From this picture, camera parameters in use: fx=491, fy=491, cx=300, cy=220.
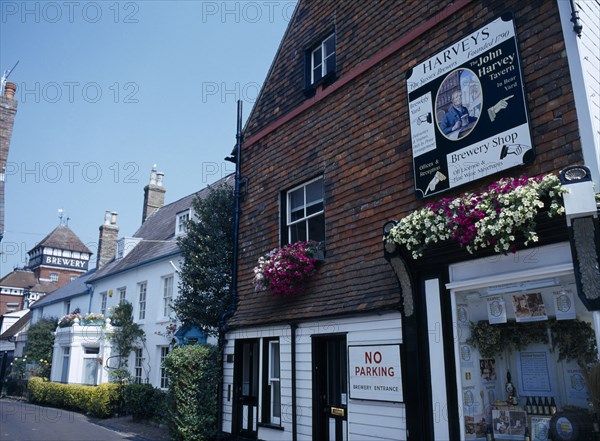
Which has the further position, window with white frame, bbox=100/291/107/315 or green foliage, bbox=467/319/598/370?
window with white frame, bbox=100/291/107/315

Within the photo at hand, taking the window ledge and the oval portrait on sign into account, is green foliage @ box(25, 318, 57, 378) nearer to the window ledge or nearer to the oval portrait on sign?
the window ledge

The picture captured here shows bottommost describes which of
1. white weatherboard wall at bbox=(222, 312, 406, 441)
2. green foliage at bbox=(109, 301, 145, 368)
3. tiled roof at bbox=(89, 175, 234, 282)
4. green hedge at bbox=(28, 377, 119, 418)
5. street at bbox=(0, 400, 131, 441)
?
street at bbox=(0, 400, 131, 441)

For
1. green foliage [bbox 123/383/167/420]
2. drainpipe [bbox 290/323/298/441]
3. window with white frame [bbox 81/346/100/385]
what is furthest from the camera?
window with white frame [bbox 81/346/100/385]

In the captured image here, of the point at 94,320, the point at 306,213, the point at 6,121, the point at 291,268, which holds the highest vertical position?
the point at 6,121

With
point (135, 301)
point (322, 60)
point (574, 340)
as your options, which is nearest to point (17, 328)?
point (135, 301)

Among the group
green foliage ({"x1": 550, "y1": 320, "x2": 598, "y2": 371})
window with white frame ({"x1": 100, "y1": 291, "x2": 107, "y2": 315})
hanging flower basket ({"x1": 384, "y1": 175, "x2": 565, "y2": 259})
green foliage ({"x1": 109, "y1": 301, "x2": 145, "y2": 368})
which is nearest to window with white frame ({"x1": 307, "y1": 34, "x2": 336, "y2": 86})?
hanging flower basket ({"x1": 384, "y1": 175, "x2": 565, "y2": 259})

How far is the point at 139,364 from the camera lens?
20469 millimetres

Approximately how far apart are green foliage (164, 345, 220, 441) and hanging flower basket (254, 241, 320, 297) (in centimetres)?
287

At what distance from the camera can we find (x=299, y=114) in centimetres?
1108

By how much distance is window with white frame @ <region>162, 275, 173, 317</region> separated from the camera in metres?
19.1

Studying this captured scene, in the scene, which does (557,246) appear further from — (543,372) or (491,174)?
(543,372)

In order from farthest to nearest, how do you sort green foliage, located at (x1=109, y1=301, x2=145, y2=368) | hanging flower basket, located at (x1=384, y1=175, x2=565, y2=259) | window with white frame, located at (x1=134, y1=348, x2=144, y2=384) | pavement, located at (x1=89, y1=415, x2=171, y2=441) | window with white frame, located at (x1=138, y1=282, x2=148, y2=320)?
1. window with white frame, located at (x1=138, y1=282, x2=148, y2=320)
2. green foliage, located at (x1=109, y1=301, x2=145, y2=368)
3. window with white frame, located at (x1=134, y1=348, x2=144, y2=384)
4. pavement, located at (x1=89, y1=415, x2=171, y2=441)
5. hanging flower basket, located at (x1=384, y1=175, x2=565, y2=259)

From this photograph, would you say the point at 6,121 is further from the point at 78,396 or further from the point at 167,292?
the point at 78,396

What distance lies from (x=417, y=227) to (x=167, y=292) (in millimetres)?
14731
